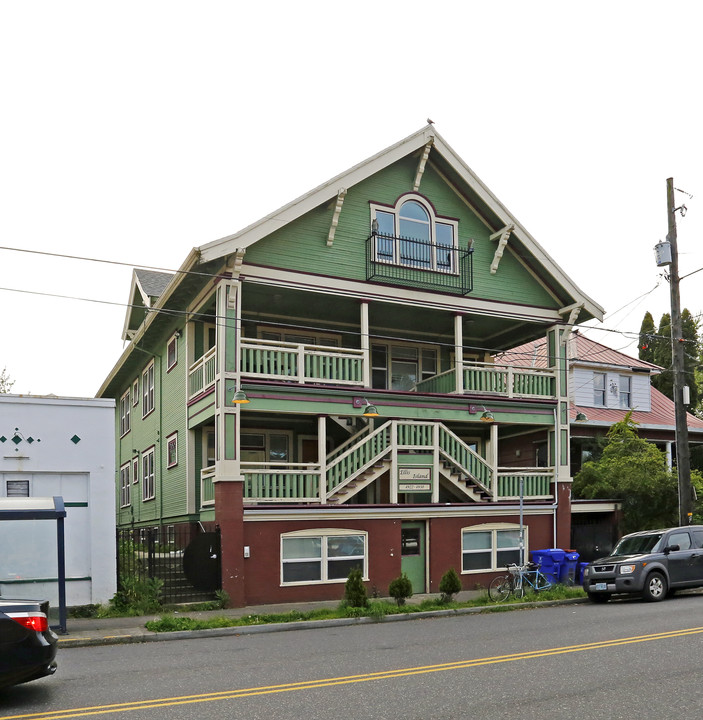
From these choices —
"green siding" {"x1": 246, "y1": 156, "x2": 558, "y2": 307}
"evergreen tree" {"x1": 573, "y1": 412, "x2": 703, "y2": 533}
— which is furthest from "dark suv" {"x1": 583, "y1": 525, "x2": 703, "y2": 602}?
"green siding" {"x1": 246, "y1": 156, "x2": 558, "y2": 307}

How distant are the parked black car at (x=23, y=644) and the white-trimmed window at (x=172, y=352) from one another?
53.9 feet

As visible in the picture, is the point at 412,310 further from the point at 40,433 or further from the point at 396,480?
the point at 40,433

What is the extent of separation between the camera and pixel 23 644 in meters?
8.37

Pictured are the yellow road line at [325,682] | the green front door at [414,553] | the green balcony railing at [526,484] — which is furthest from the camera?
the green balcony railing at [526,484]

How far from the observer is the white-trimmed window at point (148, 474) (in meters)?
28.0

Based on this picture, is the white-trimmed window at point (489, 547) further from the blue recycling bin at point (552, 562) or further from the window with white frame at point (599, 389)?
the window with white frame at point (599, 389)

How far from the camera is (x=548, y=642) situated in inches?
473

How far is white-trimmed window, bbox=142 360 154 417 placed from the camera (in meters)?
28.8

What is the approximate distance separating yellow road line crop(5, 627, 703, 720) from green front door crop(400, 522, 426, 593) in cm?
968

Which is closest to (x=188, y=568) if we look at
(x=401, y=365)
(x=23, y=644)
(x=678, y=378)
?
(x=401, y=365)

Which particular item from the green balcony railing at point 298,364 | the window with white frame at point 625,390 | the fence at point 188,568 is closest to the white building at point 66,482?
the fence at point 188,568

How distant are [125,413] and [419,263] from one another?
55.6 feet

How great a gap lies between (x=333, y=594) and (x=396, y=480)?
327 centimetres

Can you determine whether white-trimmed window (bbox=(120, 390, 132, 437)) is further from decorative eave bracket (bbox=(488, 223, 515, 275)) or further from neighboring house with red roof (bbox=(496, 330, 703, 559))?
decorative eave bracket (bbox=(488, 223, 515, 275))
